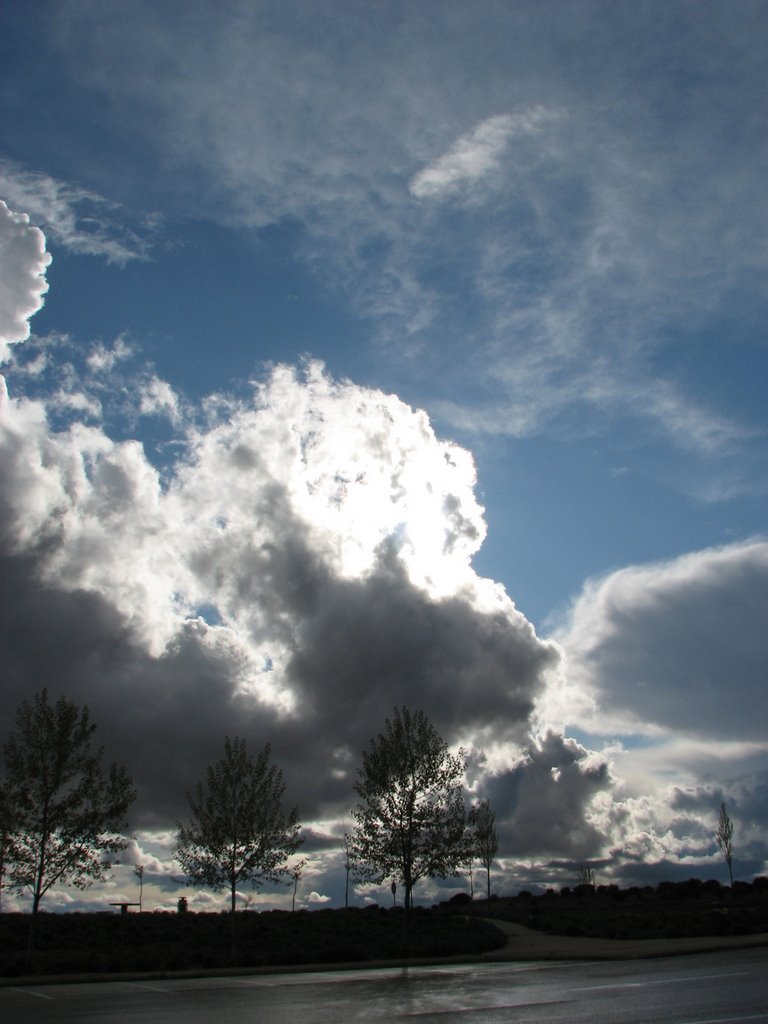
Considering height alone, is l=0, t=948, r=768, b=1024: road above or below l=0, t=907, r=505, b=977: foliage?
above

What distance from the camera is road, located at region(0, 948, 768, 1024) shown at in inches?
574

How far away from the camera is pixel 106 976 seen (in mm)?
26344

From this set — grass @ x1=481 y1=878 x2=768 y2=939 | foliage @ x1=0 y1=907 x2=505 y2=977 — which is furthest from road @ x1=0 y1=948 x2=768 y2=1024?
grass @ x1=481 y1=878 x2=768 y2=939

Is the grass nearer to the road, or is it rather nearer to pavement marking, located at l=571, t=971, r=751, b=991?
the road

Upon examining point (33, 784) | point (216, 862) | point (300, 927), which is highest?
point (33, 784)

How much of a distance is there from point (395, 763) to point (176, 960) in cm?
1165

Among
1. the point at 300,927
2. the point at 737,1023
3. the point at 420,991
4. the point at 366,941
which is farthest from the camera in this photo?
the point at 300,927

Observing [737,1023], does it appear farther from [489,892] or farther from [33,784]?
[489,892]

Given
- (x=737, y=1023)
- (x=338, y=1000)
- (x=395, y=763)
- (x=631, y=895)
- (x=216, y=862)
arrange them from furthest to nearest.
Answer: (x=631, y=895)
(x=395, y=763)
(x=216, y=862)
(x=338, y=1000)
(x=737, y=1023)

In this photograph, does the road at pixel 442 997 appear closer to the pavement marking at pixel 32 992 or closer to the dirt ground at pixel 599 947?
the pavement marking at pixel 32 992

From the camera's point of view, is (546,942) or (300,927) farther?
(300,927)

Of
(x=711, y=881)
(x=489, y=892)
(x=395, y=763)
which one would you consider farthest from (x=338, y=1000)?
(x=711, y=881)

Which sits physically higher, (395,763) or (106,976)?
(395,763)

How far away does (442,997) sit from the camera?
59.0 feet
